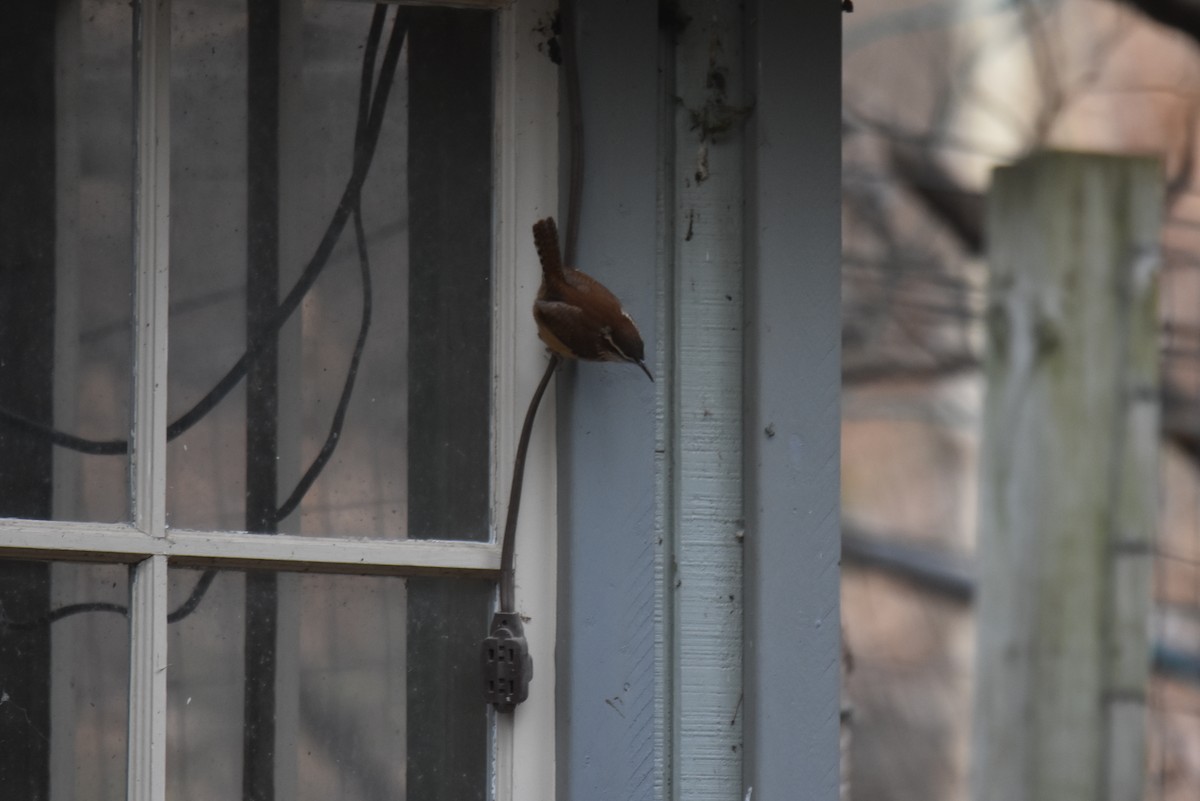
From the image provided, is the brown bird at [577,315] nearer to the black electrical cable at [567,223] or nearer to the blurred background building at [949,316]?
the black electrical cable at [567,223]

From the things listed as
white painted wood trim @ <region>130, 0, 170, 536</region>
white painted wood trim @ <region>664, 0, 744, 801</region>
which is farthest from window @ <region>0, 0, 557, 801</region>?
white painted wood trim @ <region>664, 0, 744, 801</region>

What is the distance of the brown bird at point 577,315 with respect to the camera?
43.4 inches

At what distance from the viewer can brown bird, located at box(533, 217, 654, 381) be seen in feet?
3.62

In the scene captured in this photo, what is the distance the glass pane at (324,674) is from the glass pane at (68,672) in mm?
51

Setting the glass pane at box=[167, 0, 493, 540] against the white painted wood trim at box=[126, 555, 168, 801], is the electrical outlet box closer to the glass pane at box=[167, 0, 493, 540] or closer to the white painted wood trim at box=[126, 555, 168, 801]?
the glass pane at box=[167, 0, 493, 540]

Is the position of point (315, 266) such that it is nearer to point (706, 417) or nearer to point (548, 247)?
point (548, 247)

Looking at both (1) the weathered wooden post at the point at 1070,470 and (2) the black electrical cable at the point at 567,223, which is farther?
(1) the weathered wooden post at the point at 1070,470

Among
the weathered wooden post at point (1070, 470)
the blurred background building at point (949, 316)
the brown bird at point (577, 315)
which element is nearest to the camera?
the brown bird at point (577, 315)

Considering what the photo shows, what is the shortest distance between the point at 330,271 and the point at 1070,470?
92.8 inches

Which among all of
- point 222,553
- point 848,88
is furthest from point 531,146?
point 848,88

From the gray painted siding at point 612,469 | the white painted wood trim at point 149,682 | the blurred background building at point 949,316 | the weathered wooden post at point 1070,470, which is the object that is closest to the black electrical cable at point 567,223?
the gray painted siding at point 612,469

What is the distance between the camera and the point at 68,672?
1.19 m

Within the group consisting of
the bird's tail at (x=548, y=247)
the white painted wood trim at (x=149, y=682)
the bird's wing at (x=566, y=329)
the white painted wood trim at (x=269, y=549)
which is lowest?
the white painted wood trim at (x=149, y=682)

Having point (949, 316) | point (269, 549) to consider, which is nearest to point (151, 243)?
point (269, 549)
